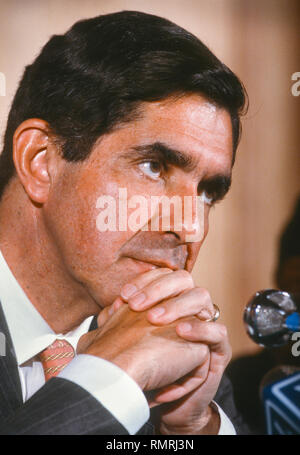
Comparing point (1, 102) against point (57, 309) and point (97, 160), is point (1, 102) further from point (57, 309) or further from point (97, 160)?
point (57, 309)

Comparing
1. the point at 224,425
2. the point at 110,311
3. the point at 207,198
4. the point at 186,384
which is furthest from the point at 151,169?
the point at 224,425

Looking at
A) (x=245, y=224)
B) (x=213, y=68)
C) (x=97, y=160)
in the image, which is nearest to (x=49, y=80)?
(x=97, y=160)

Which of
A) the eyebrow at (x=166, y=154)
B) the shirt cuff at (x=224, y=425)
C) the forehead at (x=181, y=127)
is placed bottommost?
the shirt cuff at (x=224, y=425)

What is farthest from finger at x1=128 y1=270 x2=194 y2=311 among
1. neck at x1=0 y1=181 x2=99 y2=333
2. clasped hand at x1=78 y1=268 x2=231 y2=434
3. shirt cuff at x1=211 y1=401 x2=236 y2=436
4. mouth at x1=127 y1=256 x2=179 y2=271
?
shirt cuff at x1=211 y1=401 x2=236 y2=436

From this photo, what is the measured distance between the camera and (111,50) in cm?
86

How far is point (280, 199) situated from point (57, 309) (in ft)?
2.05

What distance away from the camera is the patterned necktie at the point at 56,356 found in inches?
34.0

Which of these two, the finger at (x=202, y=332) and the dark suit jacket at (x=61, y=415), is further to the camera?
the finger at (x=202, y=332)

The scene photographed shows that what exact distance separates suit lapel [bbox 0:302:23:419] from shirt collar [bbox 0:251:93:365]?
0.12m

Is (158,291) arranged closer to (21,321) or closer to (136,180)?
(136,180)

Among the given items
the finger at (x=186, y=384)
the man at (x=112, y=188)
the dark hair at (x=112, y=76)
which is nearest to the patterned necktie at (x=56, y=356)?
the man at (x=112, y=188)

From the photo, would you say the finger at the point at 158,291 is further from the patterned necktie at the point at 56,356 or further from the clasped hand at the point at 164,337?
the patterned necktie at the point at 56,356

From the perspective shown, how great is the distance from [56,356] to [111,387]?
1.07ft

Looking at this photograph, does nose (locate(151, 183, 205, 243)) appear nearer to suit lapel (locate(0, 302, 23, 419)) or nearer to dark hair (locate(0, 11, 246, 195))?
dark hair (locate(0, 11, 246, 195))
